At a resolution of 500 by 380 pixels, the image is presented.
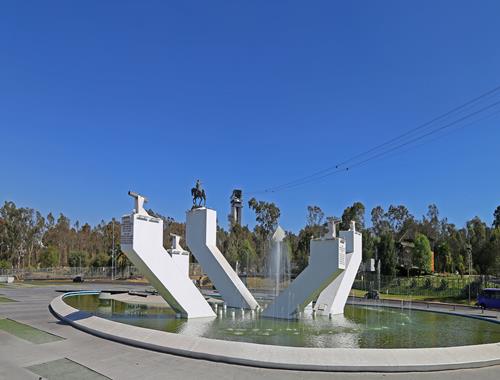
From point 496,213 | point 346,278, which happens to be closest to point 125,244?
point 346,278

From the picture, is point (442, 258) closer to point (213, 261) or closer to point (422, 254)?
point (422, 254)

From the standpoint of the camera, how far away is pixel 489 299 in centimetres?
3312

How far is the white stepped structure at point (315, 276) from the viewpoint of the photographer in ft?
62.5

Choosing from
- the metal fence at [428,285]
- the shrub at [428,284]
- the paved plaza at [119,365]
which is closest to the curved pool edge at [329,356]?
the paved plaza at [119,365]

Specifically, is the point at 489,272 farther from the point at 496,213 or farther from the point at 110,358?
the point at 110,358

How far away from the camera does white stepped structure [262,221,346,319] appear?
19.0m

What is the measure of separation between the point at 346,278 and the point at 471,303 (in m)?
19.7

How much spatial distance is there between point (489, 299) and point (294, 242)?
1727 inches

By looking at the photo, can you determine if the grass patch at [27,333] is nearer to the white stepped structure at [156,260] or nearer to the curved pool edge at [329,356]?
the curved pool edge at [329,356]

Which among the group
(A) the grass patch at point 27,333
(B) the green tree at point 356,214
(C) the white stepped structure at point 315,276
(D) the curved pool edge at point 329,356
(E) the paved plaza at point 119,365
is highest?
(B) the green tree at point 356,214

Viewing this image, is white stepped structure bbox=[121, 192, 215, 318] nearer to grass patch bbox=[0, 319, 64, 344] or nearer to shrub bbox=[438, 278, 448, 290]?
grass patch bbox=[0, 319, 64, 344]

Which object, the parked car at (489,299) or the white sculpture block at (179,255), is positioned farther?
the parked car at (489,299)

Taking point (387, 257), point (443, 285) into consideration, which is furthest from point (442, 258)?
point (443, 285)

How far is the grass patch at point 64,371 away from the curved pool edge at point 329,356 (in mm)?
2295
